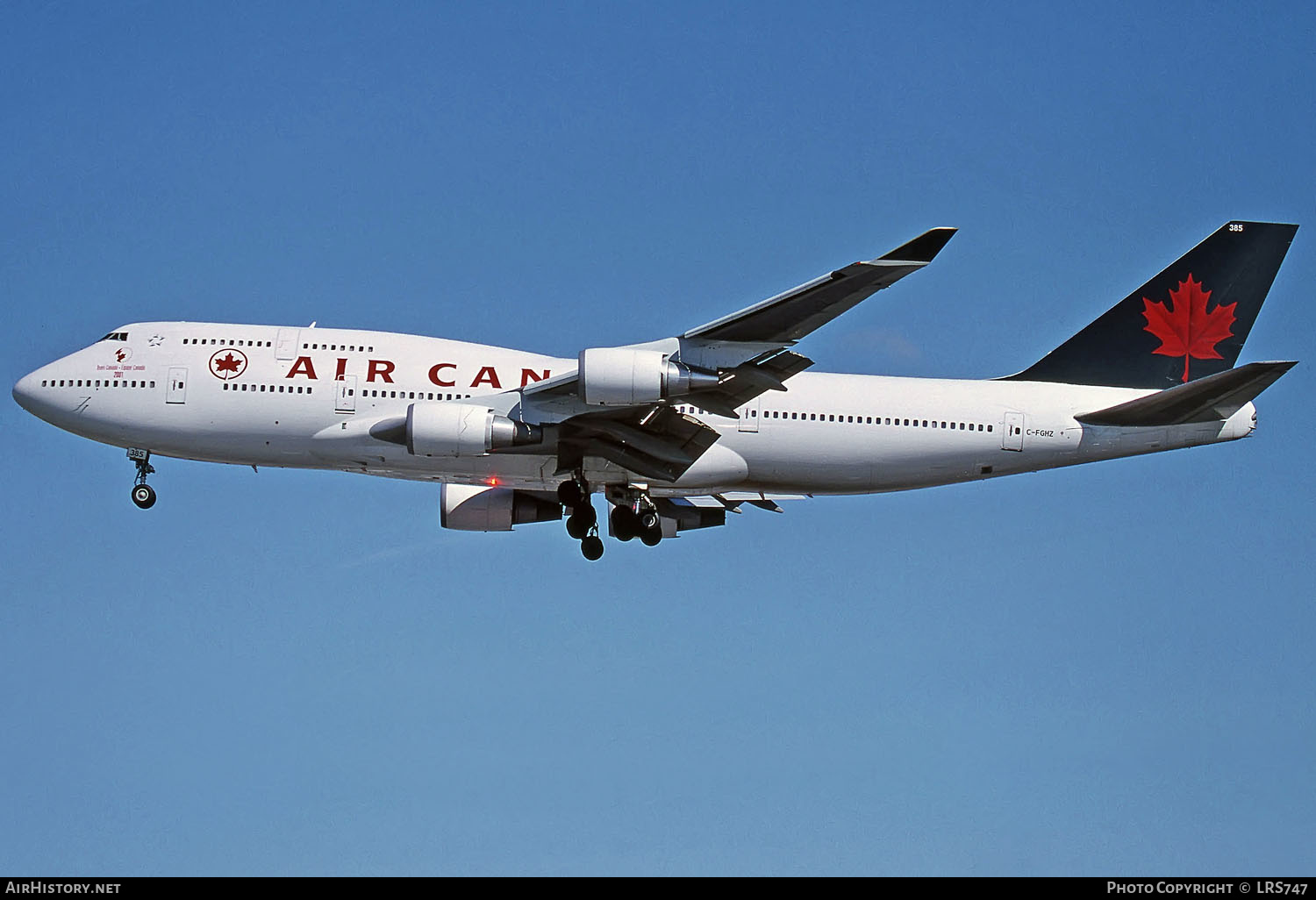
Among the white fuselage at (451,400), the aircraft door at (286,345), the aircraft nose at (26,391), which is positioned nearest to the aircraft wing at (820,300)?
the white fuselage at (451,400)

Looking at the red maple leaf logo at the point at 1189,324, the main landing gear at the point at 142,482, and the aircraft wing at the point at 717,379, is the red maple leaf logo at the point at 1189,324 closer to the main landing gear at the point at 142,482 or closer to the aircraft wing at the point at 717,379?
the aircraft wing at the point at 717,379

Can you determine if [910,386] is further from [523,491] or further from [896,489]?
[523,491]

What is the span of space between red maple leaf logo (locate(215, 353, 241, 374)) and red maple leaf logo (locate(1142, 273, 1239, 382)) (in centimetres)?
2028

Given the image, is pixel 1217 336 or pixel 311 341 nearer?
pixel 311 341

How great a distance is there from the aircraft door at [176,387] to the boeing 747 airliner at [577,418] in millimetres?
41

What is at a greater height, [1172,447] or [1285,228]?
[1285,228]

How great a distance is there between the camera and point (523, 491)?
38.4 m

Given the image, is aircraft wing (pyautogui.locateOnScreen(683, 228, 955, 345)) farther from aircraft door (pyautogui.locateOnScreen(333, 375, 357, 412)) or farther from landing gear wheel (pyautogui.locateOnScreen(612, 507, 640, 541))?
aircraft door (pyautogui.locateOnScreen(333, 375, 357, 412))

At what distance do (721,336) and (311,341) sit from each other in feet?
30.4

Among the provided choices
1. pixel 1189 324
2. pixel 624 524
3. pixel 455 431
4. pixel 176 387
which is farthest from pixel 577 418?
pixel 1189 324
